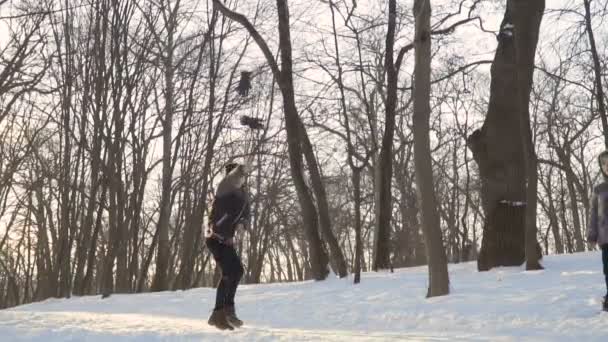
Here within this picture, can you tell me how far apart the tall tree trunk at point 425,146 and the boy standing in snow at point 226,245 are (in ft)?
9.70

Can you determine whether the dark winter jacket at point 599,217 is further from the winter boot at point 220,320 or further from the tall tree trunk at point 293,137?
Result: the tall tree trunk at point 293,137

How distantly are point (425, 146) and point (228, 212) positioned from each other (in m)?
A: 3.32

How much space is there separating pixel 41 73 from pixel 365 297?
12.1 m

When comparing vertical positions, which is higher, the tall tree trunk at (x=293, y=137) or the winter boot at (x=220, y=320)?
the tall tree trunk at (x=293, y=137)

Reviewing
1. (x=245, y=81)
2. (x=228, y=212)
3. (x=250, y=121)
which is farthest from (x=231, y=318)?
(x=245, y=81)

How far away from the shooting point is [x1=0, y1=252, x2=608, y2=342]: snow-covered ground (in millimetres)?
6246

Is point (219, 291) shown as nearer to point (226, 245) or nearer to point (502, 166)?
point (226, 245)

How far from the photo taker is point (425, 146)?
29.8ft

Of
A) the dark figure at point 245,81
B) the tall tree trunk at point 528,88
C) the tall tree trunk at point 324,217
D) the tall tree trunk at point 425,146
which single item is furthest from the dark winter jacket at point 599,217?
the dark figure at point 245,81

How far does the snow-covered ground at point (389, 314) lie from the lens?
6.25 meters

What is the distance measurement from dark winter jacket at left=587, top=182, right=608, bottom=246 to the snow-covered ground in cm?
68

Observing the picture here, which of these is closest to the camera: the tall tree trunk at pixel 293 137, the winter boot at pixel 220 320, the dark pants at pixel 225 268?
the winter boot at pixel 220 320

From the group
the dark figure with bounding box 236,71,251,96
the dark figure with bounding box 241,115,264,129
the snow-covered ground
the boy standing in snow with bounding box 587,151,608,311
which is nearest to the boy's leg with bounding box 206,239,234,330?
the snow-covered ground

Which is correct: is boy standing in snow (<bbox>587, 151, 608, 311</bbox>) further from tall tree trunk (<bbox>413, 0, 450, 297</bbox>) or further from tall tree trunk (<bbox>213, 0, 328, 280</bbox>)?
tall tree trunk (<bbox>213, 0, 328, 280</bbox>)
